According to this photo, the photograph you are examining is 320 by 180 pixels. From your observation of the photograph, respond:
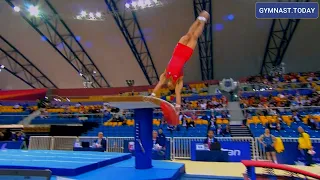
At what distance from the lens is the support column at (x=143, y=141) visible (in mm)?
3227

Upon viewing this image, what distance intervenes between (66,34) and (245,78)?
40.1ft

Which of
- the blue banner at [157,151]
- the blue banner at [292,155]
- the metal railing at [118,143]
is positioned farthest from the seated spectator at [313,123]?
the blue banner at [157,151]

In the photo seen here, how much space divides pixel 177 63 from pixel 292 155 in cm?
488

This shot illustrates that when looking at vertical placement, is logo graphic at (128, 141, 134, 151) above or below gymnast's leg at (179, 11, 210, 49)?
below

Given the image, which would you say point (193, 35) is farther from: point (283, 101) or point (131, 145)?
point (283, 101)

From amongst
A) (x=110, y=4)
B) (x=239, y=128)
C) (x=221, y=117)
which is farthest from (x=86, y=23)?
(x=239, y=128)

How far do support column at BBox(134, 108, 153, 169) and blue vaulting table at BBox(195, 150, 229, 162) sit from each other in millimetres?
3240

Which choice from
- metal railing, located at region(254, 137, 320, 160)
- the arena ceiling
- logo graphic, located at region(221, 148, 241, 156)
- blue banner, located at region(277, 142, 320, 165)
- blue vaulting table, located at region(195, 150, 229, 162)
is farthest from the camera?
the arena ceiling

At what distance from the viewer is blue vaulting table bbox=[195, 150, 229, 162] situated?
598 cm

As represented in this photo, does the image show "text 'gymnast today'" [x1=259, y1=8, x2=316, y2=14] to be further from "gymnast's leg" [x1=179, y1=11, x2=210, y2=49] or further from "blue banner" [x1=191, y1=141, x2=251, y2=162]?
"blue banner" [x1=191, y1=141, x2=251, y2=162]

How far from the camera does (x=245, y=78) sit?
1608cm

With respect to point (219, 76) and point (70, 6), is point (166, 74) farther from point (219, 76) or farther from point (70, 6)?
point (219, 76)

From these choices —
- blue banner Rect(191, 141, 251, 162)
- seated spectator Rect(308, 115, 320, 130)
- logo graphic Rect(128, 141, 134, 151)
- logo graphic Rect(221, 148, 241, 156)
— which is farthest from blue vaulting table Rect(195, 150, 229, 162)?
seated spectator Rect(308, 115, 320, 130)

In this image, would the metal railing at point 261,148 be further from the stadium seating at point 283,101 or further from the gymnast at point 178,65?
the gymnast at point 178,65
